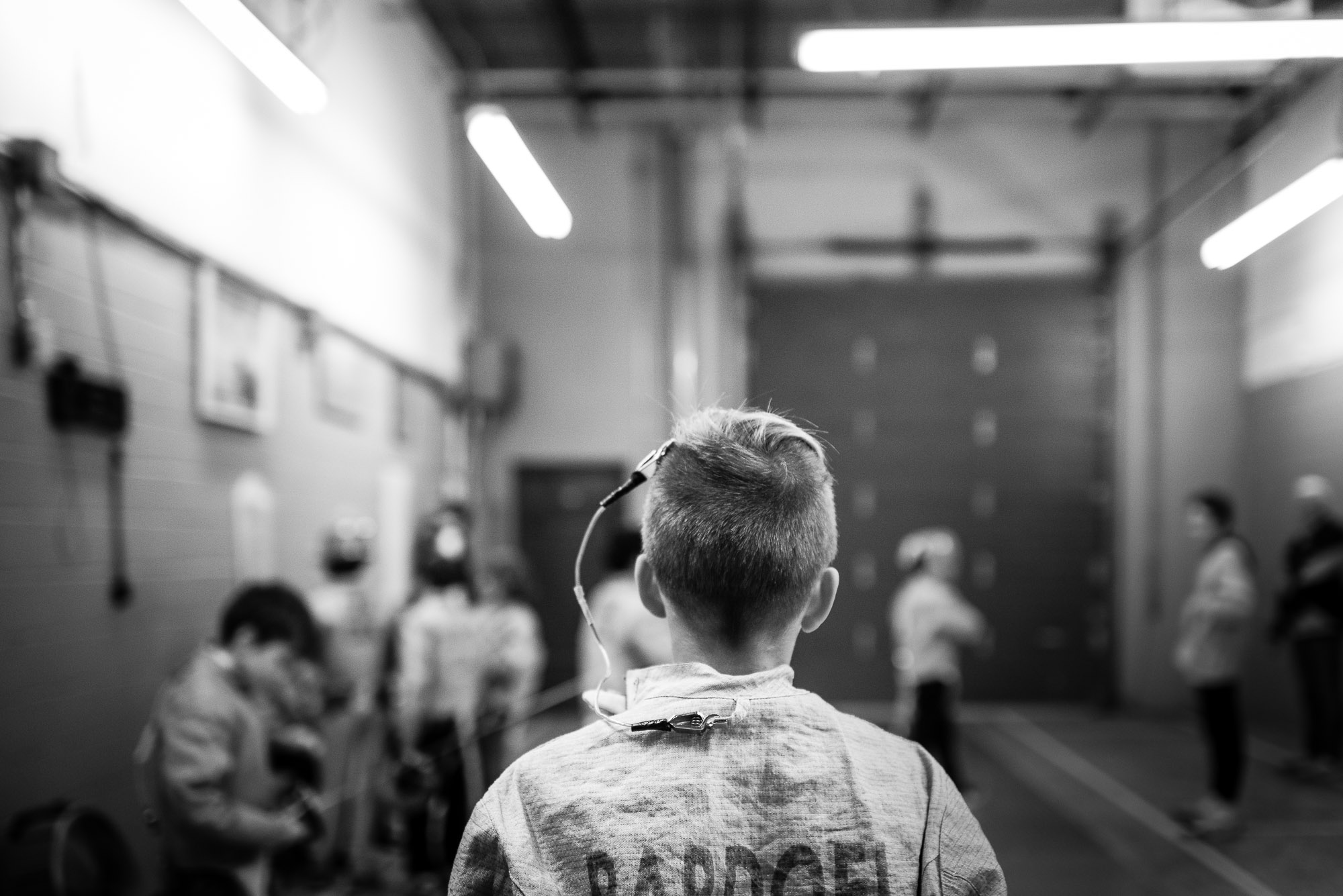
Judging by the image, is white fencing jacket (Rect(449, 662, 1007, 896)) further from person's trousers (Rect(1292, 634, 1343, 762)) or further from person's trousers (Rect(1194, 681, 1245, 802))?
person's trousers (Rect(1292, 634, 1343, 762))

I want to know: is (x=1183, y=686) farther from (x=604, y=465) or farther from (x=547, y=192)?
(x=547, y=192)

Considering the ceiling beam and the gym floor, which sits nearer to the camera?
the gym floor

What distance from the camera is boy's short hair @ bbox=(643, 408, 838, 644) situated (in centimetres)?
95

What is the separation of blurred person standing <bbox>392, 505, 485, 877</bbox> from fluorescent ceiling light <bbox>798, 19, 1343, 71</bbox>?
108 inches

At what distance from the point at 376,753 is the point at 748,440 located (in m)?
4.69

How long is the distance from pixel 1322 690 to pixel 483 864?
6.75m

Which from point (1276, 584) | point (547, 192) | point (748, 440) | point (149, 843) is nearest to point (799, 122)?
point (547, 192)

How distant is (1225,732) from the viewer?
4859mm

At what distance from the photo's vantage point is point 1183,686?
8781mm

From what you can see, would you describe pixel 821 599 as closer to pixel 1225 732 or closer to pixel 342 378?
pixel 1225 732

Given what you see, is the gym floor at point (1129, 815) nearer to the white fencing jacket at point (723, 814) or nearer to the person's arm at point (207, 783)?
the person's arm at point (207, 783)

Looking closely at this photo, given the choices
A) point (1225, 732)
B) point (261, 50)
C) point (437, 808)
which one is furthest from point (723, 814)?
point (1225, 732)

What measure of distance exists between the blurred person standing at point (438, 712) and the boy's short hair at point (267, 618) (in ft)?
4.82

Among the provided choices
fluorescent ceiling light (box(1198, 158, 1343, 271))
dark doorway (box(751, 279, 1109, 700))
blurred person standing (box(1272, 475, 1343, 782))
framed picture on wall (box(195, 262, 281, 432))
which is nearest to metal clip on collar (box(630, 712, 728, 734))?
framed picture on wall (box(195, 262, 281, 432))
